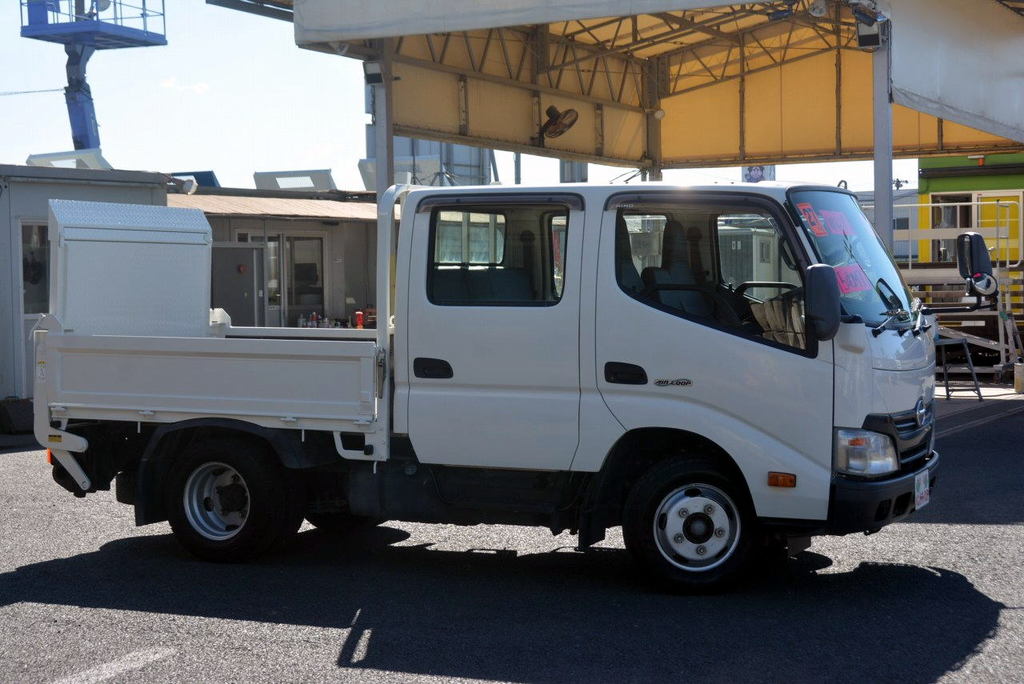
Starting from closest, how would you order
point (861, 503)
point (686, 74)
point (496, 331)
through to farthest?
point (861, 503) < point (496, 331) < point (686, 74)

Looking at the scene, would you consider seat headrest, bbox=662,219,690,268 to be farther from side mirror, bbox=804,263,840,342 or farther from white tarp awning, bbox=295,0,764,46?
white tarp awning, bbox=295,0,764,46

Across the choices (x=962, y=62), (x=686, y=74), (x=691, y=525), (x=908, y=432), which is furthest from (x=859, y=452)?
(x=686, y=74)

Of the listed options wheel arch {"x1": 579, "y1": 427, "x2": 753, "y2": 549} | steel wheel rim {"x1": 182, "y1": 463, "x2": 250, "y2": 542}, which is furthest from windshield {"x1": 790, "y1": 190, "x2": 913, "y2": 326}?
steel wheel rim {"x1": 182, "y1": 463, "x2": 250, "y2": 542}

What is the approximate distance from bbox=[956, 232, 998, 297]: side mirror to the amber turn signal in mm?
1748

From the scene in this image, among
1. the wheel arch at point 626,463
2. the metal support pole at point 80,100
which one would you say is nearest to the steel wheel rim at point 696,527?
the wheel arch at point 626,463

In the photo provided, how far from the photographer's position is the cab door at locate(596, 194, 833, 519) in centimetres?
663

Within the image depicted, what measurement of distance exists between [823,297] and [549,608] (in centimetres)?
210

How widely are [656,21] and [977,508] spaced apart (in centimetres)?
1612

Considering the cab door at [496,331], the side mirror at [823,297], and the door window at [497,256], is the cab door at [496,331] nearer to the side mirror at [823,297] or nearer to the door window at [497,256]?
the door window at [497,256]

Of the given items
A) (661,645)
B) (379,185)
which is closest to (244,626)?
(661,645)

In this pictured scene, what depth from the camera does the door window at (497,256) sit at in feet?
23.2

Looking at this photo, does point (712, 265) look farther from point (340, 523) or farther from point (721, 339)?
point (340, 523)

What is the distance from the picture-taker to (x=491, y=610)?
6.75 m

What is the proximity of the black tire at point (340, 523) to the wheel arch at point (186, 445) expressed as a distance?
115cm
